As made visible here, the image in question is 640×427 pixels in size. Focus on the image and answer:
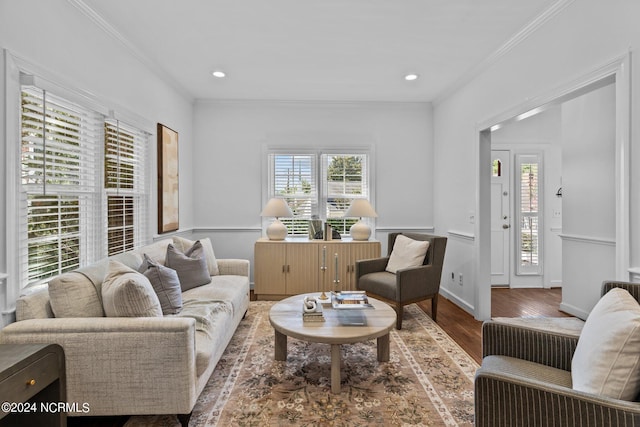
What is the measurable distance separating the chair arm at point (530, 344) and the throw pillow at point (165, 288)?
2.02 meters

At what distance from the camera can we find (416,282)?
3.38 meters

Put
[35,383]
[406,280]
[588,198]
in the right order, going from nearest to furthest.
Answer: [35,383]
[406,280]
[588,198]

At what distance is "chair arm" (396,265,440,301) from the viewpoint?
10.7ft

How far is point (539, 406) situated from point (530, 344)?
1.71ft

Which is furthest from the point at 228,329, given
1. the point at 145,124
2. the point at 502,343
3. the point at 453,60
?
the point at 453,60

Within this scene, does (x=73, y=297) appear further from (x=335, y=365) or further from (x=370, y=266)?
(x=370, y=266)

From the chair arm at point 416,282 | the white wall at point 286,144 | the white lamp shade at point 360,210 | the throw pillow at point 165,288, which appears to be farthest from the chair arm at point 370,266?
the throw pillow at point 165,288

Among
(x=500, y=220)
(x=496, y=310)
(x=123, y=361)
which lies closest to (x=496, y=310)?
(x=496, y=310)

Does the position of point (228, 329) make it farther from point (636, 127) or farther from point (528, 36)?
point (528, 36)

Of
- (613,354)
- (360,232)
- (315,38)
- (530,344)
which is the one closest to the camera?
(613,354)

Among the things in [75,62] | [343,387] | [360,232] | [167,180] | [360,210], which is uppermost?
[75,62]

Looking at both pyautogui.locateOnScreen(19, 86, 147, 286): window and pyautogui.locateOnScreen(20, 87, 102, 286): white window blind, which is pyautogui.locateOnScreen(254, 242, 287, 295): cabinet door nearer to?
pyautogui.locateOnScreen(19, 86, 147, 286): window

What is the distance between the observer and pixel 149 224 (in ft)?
11.2

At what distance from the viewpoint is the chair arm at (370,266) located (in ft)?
12.3
